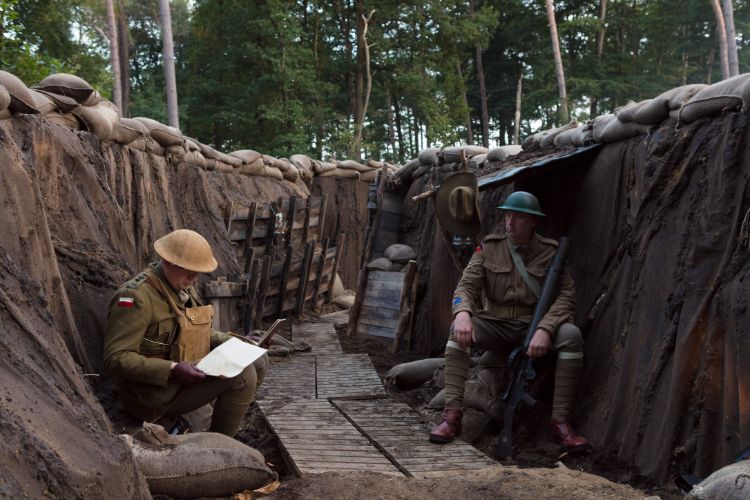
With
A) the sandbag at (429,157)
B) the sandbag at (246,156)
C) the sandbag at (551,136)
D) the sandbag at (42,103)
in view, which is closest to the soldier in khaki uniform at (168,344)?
the sandbag at (42,103)

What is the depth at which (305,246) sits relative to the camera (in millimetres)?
12398

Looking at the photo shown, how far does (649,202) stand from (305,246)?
26.9ft

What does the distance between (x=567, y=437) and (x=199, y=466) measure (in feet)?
8.09

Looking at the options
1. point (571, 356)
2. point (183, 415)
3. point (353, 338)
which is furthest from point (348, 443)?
point (353, 338)

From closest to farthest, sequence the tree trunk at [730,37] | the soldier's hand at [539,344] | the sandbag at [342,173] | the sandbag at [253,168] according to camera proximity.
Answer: the soldier's hand at [539,344] → the sandbag at [253,168] → the tree trunk at [730,37] → the sandbag at [342,173]

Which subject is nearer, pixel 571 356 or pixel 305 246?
pixel 571 356

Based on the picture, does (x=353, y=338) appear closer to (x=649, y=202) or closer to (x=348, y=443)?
(x=348, y=443)

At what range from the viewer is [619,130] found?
209 inches

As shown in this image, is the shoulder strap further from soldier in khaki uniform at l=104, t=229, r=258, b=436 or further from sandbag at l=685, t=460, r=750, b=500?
sandbag at l=685, t=460, r=750, b=500

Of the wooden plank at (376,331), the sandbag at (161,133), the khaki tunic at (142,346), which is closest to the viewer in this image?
the khaki tunic at (142,346)

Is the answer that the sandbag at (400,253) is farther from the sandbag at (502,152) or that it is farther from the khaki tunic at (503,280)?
the khaki tunic at (503,280)

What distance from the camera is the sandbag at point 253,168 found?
12.6 m

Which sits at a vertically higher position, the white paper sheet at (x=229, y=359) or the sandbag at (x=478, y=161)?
the sandbag at (x=478, y=161)

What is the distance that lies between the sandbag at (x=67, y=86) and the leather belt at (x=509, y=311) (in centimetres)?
341
